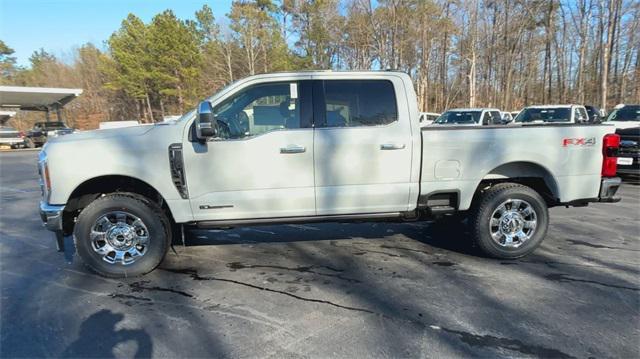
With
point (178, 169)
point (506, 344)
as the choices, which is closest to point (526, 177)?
point (506, 344)

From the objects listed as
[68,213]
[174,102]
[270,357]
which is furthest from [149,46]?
[270,357]

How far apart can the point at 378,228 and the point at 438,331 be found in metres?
2.85

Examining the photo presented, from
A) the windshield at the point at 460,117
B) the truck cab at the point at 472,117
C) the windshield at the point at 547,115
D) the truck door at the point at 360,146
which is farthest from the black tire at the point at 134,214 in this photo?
the windshield at the point at 460,117

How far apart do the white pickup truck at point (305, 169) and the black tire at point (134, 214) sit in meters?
0.01

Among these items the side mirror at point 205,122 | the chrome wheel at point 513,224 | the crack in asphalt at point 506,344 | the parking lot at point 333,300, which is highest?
the side mirror at point 205,122

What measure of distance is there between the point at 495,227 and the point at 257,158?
2.91 meters

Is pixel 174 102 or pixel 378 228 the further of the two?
pixel 174 102

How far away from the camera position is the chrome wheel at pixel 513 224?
14.5 feet

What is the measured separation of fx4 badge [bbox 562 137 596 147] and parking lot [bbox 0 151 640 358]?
134 centimetres

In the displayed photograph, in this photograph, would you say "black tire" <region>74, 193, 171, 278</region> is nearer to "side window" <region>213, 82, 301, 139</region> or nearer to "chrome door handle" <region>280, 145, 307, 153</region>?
"side window" <region>213, 82, 301, 139</region>

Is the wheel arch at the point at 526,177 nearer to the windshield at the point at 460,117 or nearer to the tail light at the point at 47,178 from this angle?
the tail light at the point at 47,178

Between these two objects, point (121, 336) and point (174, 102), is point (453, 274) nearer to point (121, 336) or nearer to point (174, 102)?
point (121, 336)

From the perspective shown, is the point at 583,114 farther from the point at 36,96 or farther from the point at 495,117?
the point at 36,96

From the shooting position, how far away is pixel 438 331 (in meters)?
2.91
